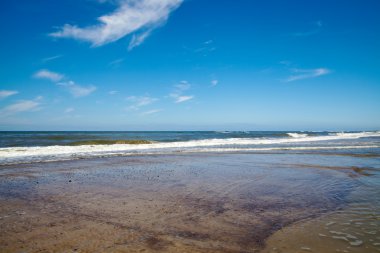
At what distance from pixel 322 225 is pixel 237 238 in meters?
1.70

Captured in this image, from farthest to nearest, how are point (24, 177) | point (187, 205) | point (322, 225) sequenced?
point (24, 177)
point (187, 205)
point (322, 225)

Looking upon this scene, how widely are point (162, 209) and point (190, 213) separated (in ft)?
2.22

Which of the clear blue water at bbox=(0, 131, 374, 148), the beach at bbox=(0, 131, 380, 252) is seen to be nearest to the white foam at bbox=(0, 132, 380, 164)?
the beach at bbox=(0, 131, 380, 252)

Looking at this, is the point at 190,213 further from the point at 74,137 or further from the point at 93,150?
the point at 74,137

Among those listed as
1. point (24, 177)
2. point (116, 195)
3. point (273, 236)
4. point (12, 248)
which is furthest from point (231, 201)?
point (24, 177)

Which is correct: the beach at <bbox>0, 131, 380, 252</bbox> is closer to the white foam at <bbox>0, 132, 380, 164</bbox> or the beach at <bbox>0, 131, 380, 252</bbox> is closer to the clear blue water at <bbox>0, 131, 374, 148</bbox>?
the white foam at <bbox>0, 132, 380, 164</bbox>

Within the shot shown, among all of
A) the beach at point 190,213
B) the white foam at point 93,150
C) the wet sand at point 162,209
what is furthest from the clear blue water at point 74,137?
the beach at point 190,213

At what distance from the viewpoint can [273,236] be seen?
4.68 m

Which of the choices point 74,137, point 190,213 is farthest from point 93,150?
point 74,137

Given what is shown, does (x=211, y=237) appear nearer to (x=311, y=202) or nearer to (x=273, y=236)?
(x=273, y=236)

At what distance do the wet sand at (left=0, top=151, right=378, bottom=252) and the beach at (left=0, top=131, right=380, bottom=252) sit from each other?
18 mm

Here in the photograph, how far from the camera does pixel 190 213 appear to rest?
5.95 meters

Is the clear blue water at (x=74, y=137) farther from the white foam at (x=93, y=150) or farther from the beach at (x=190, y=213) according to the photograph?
the beach at (x=190, y=213)

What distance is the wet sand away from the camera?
14.6 ft
